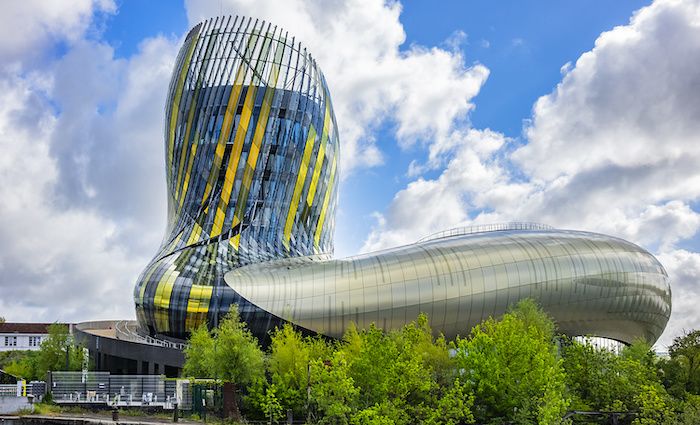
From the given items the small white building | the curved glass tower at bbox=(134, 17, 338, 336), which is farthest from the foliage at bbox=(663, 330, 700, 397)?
the small white building

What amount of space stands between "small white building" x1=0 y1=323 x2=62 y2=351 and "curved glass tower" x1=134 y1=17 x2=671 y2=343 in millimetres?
57527

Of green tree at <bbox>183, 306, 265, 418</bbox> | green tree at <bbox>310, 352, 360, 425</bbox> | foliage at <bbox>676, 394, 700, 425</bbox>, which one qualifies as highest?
green tree at <bbox>183, 306, 265, 418</bbox>

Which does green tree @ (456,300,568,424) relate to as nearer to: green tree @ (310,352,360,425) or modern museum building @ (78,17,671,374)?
green tree @ (310,352,360,425)

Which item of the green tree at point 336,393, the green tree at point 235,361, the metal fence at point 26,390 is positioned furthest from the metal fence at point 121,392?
the green tree at point 336,393

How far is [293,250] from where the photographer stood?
240 feet

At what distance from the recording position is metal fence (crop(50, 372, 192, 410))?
37750 millimetres

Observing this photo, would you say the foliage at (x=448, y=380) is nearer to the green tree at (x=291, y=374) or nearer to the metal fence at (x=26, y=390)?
the green tree at (x=291, y=374)

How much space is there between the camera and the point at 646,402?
36375 mm

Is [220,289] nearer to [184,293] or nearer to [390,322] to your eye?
[184,293]

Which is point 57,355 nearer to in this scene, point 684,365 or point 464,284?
point 464,284

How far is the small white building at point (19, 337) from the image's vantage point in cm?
11900

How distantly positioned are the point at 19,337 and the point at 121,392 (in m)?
91.8

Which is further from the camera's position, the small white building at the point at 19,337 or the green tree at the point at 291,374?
the small white building at the point at 19,337

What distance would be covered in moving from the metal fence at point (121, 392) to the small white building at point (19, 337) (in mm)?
86314
